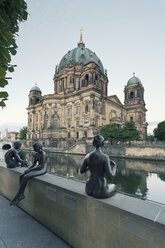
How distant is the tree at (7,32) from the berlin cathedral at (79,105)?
119 ft

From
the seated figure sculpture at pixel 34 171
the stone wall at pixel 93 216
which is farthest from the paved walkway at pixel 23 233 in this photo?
the seated figure sculpture at pixel 34 171

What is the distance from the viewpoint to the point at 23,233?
338 centimetres

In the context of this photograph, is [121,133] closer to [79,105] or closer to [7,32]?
[79,105]

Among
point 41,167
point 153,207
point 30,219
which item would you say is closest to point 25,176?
point 41,167

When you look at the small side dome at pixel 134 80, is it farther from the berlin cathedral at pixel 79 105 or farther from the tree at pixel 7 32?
the tree at pixel 7 32

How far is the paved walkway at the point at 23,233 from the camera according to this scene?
3.04m

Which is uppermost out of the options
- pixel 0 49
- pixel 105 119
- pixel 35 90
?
pixel 35 90

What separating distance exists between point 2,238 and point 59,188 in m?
1.51

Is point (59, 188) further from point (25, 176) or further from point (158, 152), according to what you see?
point (158, 152)

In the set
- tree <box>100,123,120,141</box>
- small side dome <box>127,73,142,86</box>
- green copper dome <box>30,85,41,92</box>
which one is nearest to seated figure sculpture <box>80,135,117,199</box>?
tree <box>100,123,120,141</box>

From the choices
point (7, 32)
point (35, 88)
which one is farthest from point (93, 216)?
point (35, 88)

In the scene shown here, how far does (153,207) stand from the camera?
245 centimetres

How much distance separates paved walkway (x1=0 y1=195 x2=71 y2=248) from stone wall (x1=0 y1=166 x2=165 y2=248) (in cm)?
16

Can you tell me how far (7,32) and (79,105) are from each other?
43.1 metres
